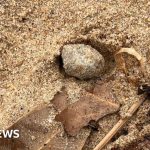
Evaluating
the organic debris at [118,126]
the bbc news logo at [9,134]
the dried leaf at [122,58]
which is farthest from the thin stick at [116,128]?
the bbc news logo at [9,134]

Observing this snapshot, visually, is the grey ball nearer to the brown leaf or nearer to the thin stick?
the brown leaf

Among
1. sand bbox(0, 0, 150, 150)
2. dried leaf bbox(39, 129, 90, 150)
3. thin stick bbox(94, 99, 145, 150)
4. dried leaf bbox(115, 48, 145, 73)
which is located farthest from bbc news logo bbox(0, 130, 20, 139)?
dried leaf bbox(115, 48, 145, 73)

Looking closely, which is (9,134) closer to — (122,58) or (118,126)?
(118,126)

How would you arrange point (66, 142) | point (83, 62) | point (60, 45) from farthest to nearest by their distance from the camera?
point (60, 45) < point (83, 62) < point (66, 142)

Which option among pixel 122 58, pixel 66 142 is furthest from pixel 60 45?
pixel 66 142

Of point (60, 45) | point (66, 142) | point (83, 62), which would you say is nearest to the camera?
point (66, 142)


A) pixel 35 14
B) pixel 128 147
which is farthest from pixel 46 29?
pixel 128 147
